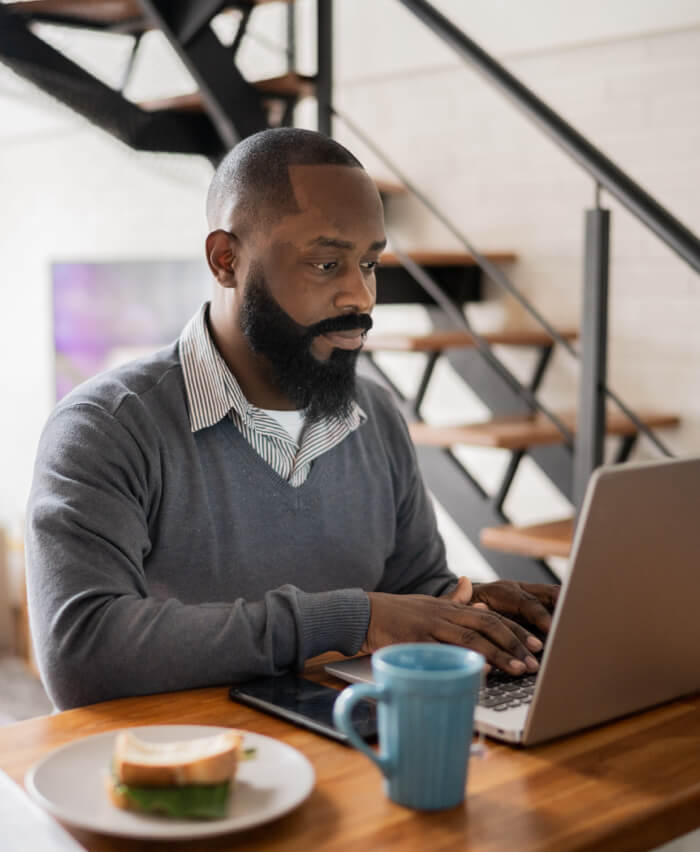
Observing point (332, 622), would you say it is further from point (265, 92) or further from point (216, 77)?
point (265, 92)

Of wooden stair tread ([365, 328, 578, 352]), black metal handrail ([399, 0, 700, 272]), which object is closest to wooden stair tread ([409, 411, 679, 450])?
wooden stair tread ([365, 328, 578, 352])

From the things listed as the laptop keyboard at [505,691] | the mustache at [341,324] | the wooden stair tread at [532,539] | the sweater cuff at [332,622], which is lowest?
the wooden stair tread at [532,539]

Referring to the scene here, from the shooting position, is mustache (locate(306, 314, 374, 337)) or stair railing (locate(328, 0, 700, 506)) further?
stair railing (locate(328, 0, 700, 506))

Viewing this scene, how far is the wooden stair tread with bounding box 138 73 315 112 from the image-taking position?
2.80 m

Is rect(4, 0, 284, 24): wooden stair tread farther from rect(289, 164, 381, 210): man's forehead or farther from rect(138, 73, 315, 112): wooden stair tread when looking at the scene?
rect(289, 164, 381, 210): man's forehead

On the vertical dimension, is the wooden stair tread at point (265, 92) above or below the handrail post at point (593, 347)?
above

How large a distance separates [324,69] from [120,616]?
6.12 feet

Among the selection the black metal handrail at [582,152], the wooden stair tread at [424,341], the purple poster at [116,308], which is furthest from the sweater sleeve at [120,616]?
the purple poster at [116,308]

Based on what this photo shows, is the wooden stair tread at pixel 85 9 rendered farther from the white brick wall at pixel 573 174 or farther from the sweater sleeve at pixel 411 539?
the sweater sleeve at pixel 411 539

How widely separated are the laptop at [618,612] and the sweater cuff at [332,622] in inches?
6.7

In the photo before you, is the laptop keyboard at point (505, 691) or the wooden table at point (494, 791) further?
the laptop keyboard at point (505, 691)

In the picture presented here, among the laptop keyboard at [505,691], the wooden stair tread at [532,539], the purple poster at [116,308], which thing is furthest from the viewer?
the purple poster at [116,308]

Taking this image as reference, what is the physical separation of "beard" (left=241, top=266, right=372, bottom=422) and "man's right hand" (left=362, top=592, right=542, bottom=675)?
Result: 380 mm

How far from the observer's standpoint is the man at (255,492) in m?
1.15
